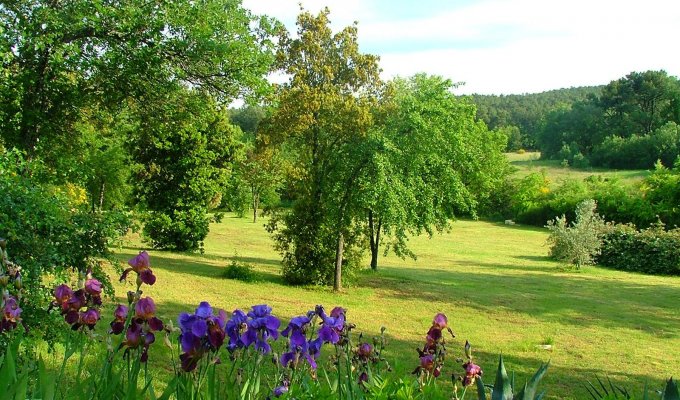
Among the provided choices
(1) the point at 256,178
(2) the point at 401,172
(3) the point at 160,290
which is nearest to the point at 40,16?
(3) the point at 160,290

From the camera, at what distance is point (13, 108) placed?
8.88 meters

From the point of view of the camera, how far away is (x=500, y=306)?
46.2ft

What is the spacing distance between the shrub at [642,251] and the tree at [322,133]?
50.4 ft

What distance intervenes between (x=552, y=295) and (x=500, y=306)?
2.91 meters

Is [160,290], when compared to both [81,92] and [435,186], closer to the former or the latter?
[81,92]

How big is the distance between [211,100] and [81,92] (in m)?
2.14

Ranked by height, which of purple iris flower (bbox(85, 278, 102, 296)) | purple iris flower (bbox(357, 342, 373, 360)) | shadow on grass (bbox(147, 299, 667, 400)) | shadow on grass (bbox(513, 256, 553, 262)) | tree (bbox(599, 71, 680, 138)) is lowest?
shadow on grass (bbox(147, 299, 667, 400))

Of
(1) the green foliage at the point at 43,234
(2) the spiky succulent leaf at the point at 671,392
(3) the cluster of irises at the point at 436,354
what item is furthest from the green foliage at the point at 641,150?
(2) the spiky succulent leaf at the point at 671,392

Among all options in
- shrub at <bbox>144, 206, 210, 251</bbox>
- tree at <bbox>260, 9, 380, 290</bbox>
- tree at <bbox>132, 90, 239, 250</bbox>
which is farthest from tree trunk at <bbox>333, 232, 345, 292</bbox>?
shrub at <bbox>144, 206, 210, 251</bbox>

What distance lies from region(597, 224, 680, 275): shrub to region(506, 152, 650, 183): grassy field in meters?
23.4

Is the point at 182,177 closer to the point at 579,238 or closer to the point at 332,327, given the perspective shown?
the point at 579,238

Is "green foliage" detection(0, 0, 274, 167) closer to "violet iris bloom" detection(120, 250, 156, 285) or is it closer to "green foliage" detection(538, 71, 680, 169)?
"violet iris bloom" detection(120, 250, 156, 285)

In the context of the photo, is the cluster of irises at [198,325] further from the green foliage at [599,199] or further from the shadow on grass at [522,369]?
the green foliage at [599,199]

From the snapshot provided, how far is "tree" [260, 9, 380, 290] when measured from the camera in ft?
44.5
